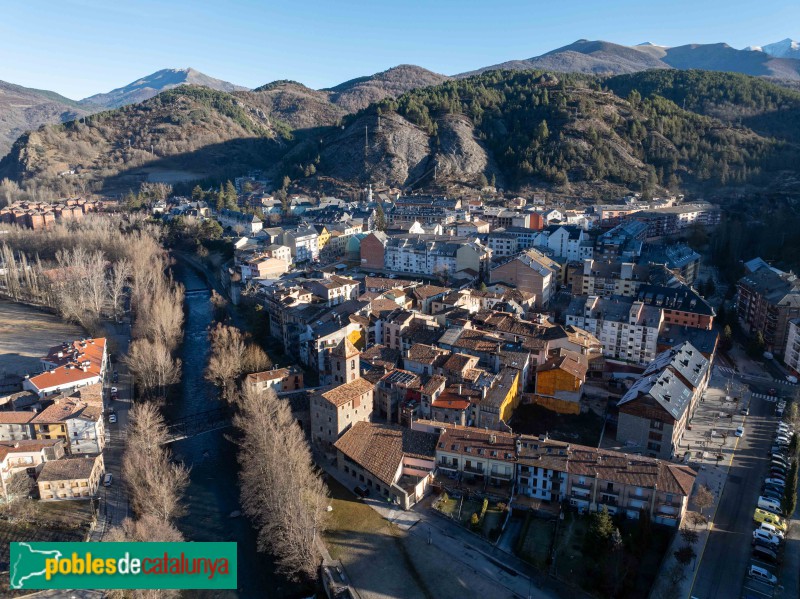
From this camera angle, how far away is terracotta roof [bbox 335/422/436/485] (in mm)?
22766

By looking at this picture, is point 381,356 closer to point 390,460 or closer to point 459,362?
point 459,362

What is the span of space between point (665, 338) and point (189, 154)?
109963mm

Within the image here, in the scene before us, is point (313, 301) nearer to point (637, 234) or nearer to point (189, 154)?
point (637, 234)

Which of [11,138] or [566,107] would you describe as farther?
[11,138]

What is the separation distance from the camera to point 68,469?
77.7 feet

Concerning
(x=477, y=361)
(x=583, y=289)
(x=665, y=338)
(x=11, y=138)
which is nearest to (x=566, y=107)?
(x=583, y=289)

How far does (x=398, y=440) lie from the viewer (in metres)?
24.1

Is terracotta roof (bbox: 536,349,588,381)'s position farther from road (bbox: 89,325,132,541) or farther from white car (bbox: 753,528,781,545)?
road (bbox: 89,325,132,541)

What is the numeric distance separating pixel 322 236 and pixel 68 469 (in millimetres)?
39803

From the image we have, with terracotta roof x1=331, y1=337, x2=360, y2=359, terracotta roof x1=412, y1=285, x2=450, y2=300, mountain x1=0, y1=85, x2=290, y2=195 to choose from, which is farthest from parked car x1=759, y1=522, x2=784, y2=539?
mountain x1=0, y1=85, x2=290, y2=195

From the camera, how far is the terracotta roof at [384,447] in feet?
74.7

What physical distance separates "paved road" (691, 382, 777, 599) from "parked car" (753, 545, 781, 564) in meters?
0.28

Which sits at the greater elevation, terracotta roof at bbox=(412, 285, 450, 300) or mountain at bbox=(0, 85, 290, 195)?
mountain at bbox=(0, 85, 290, 195)

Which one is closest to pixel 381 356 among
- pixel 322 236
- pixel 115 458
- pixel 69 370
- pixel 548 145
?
pixel 115 458
